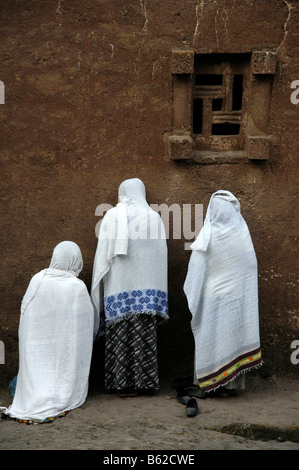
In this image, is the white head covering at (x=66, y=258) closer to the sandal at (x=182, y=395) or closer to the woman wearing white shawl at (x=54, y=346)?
the woman wearing white shawl at (x=54, y=346)

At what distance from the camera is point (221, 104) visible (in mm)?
6254

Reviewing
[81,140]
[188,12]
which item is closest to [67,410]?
[81,140]

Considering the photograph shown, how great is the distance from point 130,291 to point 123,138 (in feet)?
4.66

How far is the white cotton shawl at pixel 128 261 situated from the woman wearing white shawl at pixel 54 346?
253mm

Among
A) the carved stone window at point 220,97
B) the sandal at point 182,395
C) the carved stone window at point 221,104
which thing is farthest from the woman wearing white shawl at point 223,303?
the carved stone window at point 220,97

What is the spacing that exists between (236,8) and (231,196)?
1691 millimetres

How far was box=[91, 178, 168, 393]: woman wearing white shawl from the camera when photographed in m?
5.59

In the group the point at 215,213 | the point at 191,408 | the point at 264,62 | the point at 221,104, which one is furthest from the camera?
the point at 221,104

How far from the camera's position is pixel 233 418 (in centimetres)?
514

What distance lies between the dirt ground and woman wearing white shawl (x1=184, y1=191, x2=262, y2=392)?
1.03ft

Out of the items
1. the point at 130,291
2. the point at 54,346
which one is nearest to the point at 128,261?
the point at 130,291

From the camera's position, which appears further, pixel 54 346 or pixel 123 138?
pixel 123 138

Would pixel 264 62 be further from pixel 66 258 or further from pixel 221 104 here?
pixel 66 258

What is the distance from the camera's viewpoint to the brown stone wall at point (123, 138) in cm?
594
